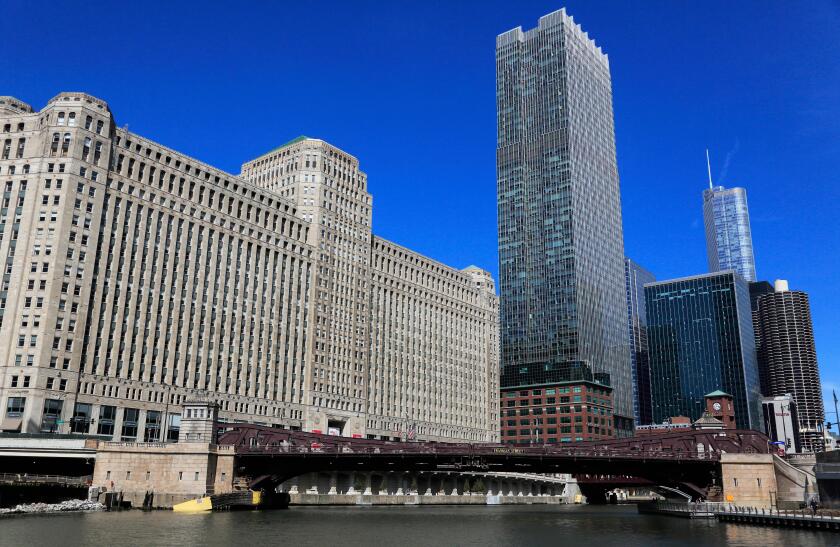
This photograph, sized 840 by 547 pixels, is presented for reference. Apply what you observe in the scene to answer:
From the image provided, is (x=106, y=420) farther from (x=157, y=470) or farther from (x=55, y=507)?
(x=55, y=507)

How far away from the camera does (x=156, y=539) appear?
247 ft

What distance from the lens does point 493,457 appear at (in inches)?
5049

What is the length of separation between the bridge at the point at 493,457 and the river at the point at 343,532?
11.9 metres

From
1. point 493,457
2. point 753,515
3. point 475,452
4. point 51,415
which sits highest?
point 51,415

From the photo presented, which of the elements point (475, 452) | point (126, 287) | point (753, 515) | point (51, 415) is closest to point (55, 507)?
point (51, 415)

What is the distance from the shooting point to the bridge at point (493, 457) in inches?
5049

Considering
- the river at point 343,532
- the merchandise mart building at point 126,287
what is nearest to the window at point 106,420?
the merchandise mart building at point 126,287

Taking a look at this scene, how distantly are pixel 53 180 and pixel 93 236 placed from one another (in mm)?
13294

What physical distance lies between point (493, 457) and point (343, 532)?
41.5 meters

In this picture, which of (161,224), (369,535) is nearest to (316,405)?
(161,224)

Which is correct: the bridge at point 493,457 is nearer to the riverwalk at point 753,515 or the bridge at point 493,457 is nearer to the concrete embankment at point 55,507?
the riverwalk at point 753,515

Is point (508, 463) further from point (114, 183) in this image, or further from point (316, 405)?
point (114, 183)

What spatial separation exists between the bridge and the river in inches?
470

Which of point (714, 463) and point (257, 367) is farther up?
point (257, 367)
